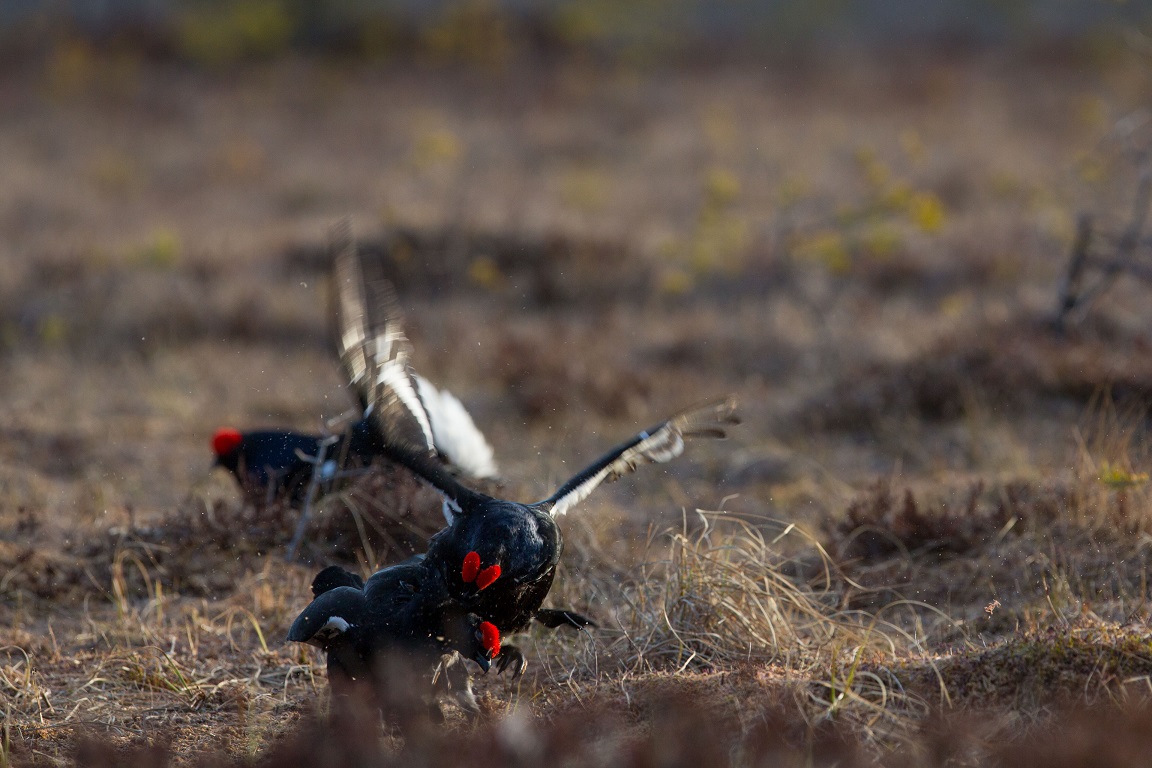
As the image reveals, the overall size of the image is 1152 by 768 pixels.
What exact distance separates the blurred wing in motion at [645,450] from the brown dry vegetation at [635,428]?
43cm

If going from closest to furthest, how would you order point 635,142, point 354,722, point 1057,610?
point 354,722, point 1057,610, point 635,142

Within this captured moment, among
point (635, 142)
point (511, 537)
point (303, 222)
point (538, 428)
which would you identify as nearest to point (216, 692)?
point (511, 537)

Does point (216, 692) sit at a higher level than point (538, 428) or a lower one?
higher

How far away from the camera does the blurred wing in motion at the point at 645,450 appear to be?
3842 millimetres

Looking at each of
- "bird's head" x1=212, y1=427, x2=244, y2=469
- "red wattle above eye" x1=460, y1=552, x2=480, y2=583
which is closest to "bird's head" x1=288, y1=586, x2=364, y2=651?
"red wattle above eye" x1=460, y1=552, x2=480, y2=583

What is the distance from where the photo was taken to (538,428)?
7.59 metres

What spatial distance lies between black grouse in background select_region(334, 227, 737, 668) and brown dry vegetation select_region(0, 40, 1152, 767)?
0.39 meters

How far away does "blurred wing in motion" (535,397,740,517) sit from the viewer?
3.84m

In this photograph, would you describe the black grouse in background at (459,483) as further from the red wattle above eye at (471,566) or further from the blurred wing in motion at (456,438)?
the blurred wing in motion at (456,438)

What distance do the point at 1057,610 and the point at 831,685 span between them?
0.97m

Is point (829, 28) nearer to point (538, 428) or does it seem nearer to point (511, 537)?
point (538, 428)

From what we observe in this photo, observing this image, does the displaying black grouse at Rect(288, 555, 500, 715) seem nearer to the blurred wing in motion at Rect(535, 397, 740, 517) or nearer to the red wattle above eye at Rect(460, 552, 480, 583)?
the red wattle above eye at Rect(460, 552, 480, 583)

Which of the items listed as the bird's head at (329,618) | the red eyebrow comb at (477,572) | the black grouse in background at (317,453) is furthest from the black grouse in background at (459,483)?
the black grouse in background at (317,453)

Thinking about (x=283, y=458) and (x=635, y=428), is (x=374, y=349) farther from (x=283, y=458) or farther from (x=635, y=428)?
(x=635, y=428)
